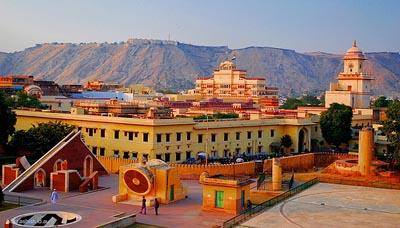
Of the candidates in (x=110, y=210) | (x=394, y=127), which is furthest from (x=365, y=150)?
(x=110, y=210)

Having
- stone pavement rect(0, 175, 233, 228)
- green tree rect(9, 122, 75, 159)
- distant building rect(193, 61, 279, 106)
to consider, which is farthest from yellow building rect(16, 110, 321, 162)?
distant building rect(193, 61, 279, 106)

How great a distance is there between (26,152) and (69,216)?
701 inches

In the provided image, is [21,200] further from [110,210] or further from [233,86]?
[233,86]

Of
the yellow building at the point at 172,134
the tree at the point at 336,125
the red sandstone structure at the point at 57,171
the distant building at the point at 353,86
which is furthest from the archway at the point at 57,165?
the distant building at the point at 353,86

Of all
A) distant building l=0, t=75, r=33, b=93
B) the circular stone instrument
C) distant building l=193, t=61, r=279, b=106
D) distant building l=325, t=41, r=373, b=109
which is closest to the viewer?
the circular stone instrument

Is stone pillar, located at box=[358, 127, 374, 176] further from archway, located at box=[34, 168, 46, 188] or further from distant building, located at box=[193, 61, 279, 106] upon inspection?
distant building, located at box=[193, 61, 279, 106]

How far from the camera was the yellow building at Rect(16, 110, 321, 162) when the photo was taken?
Result: 46.8 m

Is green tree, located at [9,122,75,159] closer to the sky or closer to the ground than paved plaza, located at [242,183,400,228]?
closer to the sky

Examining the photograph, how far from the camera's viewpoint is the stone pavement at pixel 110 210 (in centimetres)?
2831

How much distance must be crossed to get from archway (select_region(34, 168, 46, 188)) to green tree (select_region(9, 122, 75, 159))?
743 cm

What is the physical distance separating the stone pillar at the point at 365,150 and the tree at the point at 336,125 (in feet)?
51.6

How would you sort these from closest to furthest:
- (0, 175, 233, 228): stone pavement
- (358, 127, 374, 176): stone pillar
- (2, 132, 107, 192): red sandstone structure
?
(0, 175, 233, 228): stone pavement, (2, 132, 107, 192): red sandstone structure, (358, 127, 374, 176): stone pillar

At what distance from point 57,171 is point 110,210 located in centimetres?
783

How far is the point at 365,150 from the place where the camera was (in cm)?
4362
